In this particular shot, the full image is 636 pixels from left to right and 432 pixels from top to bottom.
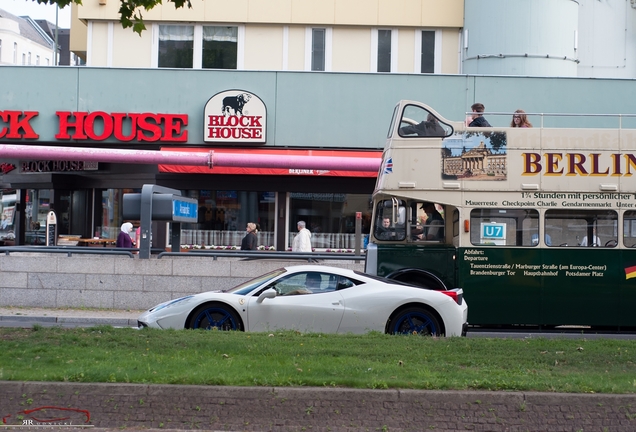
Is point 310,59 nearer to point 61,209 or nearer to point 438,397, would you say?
point 61,209

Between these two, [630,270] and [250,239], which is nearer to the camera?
[630,270]

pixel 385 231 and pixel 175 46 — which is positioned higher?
pixel 175 46

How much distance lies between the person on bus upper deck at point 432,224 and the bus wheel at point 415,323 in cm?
226

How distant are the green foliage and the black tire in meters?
1.29

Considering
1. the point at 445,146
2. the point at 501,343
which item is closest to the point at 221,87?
the point at 445,146

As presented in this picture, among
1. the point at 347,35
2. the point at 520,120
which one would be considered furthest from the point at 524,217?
the point at 347,35

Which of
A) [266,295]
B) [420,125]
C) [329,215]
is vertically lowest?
[266,295]

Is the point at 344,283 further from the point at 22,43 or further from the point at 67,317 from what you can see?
the point at 22,43

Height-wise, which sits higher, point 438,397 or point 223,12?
point 223,12

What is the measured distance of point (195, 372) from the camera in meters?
7.04

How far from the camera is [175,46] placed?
86.9ft

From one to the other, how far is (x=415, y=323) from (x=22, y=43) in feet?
241

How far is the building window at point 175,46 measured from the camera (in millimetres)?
26391

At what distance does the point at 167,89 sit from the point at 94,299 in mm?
9858
